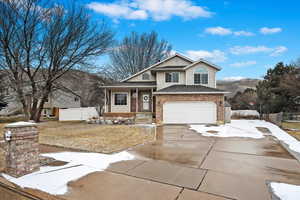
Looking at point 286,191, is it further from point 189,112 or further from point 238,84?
point 238,84

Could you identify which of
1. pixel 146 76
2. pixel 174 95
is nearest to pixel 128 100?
pixel 146 76

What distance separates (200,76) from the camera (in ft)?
57.5

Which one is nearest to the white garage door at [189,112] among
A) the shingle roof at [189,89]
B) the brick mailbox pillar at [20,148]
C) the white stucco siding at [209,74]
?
the shingle roof at [189,89]

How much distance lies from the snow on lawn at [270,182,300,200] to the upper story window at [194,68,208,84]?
1427cm

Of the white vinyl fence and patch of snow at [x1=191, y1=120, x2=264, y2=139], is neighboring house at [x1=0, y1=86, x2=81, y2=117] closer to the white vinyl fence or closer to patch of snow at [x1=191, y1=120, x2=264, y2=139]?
the white vinyl fence

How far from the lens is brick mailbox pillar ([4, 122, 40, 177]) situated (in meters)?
4.14

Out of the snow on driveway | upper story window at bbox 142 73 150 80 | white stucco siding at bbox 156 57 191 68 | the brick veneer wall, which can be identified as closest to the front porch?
upper story window at bbox 142 73 150 80

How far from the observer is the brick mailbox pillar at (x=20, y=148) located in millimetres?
4137

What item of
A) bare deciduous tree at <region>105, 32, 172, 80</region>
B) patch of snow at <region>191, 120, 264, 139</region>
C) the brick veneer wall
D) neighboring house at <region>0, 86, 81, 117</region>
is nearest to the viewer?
patch of snow at <region>191, 120, 264, 139</region>

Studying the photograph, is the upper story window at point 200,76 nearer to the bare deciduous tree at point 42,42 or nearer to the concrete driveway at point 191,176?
the bare deciduous tree at point 42,42

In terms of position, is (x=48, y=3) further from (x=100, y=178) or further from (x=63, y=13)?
(x=100, y=178)

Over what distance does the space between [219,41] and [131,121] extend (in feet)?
50.6

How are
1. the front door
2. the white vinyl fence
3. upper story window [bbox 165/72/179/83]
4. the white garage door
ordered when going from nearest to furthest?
1. the white garage door
2. upper story window [bbox 165/72/179/83]
3. the front door
4. the white vinyl fence

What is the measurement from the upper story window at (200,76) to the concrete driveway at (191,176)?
11.5 m
